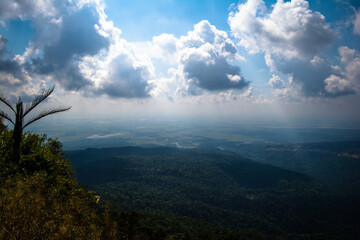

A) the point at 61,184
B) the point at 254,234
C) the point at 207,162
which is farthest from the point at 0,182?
the point at 207,162

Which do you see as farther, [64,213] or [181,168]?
[181,168]

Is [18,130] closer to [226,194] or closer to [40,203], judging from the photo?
[40,203]

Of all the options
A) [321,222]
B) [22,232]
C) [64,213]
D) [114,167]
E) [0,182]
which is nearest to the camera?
[22,232]

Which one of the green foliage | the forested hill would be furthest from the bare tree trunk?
the forested hill

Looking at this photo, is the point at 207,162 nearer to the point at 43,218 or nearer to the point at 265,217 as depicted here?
the point at 265,217

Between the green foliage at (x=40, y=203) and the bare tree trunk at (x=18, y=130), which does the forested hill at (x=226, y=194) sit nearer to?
the green foliage at (x=40, y=203)

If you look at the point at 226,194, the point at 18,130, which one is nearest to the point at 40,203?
the point at 18,130

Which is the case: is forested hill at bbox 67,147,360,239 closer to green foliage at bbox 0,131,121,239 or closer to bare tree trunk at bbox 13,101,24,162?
green foliage at bbox 0,131,121,239

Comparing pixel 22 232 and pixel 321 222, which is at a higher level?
pixel 22 232
